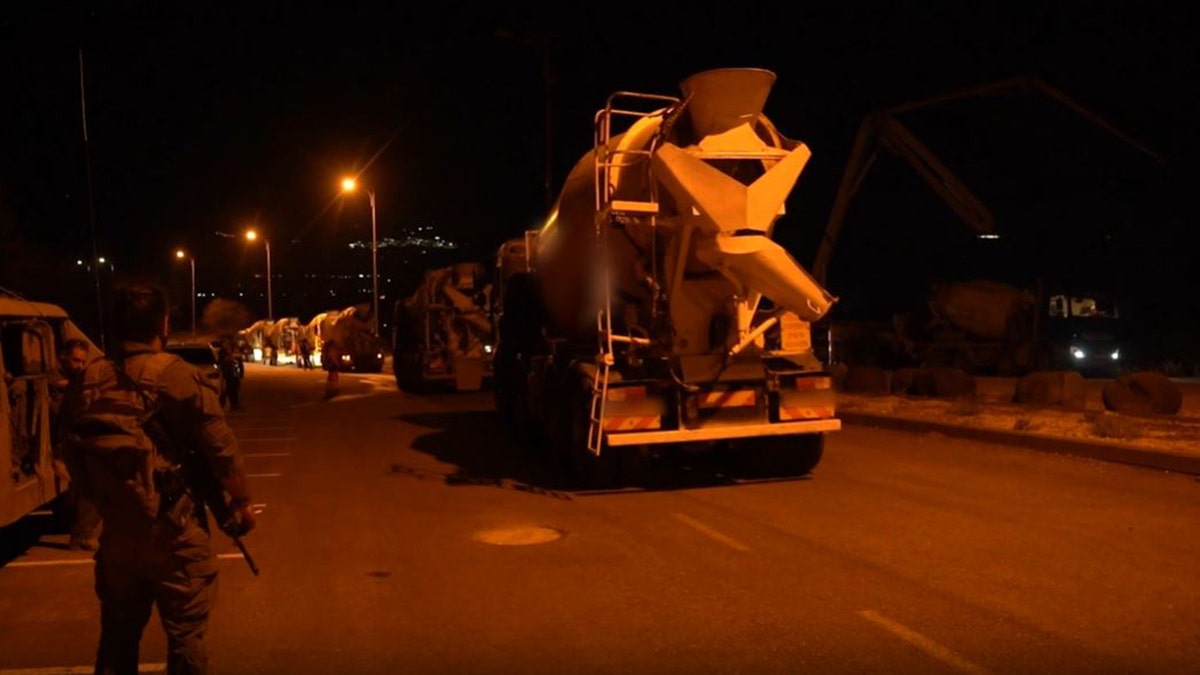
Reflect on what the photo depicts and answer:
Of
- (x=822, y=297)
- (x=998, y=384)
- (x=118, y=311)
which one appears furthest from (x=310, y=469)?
(x=998, y=384)

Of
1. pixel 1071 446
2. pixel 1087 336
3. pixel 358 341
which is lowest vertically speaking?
pixel 1071 446

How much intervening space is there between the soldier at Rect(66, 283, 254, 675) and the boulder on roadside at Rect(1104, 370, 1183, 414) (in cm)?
1441

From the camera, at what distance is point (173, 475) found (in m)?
4.24

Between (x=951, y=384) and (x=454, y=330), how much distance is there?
511 inches

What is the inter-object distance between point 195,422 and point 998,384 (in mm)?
21132

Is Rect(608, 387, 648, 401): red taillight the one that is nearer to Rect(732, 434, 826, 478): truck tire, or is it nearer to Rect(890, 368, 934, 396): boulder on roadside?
Rect(732, 434, 826, 478): truck tire

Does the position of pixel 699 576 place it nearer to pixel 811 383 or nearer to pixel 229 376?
pixel 811 383

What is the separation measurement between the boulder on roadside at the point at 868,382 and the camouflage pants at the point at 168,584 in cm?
1731

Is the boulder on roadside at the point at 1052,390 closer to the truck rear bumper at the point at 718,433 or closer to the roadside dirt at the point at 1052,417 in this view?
the roadside dirt at the point at 1052,417

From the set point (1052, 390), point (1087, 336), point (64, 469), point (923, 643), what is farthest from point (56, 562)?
point (1087, 336)

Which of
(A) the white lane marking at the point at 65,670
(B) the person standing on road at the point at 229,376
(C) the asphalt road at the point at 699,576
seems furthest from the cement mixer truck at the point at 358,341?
(A) the white lane marking at the point at 65,670

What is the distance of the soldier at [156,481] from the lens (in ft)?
13.8

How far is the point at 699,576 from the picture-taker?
767 centimetres

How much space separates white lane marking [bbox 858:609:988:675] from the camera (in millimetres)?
5605
